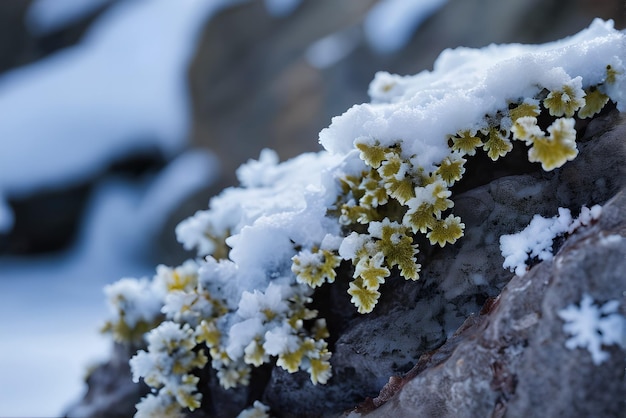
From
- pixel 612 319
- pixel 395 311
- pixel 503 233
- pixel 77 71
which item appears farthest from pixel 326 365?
pixel 77 71

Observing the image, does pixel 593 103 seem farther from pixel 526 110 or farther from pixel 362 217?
pixel 362 217

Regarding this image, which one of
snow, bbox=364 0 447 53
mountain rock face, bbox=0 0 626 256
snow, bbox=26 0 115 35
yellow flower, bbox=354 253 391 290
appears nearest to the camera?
yellow flower, bbox=354 253 391 290

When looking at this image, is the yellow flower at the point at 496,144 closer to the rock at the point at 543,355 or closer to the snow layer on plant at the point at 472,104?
the snow layer on plant at the point at 472,104

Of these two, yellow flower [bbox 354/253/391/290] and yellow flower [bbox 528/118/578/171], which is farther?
yellow flower [bbox 354/253/391/290]

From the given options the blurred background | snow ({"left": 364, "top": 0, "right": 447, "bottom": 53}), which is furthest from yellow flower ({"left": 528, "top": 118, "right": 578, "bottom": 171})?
snow ({"left": 364, "top": 0, "right": 447, "bottom": 53})

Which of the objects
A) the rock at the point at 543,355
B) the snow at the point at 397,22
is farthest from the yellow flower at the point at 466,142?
the snow at the point at 397,22

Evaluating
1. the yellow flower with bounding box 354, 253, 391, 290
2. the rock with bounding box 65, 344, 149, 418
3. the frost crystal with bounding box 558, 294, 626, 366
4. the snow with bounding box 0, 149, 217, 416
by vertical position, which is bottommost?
the frost crystal with bounding box 558, 294, 626, 366

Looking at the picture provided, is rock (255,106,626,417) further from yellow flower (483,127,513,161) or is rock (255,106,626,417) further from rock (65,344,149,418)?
rock (65,344,149,418)
